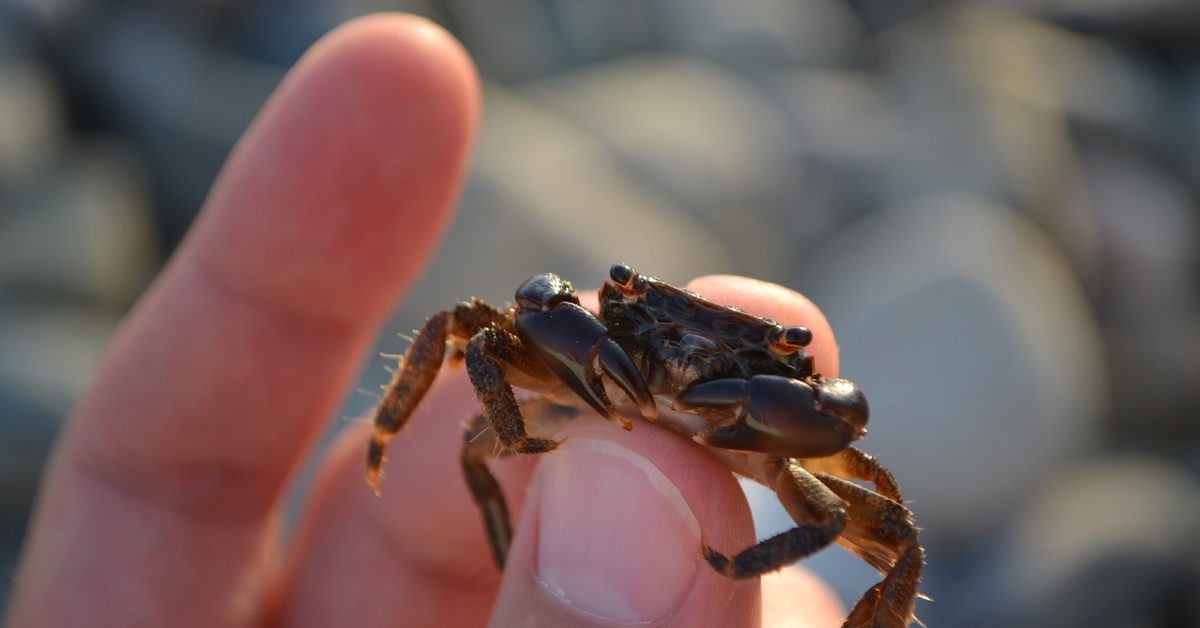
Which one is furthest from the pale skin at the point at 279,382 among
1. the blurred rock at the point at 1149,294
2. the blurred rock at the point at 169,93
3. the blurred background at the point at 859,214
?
the blurred rock at the point at 1149,294

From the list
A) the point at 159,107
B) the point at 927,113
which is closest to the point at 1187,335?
the point at 927,113

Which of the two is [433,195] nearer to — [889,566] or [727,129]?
[889,566]

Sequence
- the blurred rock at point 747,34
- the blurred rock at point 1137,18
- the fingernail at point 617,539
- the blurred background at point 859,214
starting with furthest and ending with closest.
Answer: the blurred rock at point 747,34
the blurred rock at point 1137,18
the blurred background at point 859,214
the fingernail at point 617,539

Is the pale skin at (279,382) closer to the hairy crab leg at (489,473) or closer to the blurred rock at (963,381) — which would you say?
the hairy crab leg at (489,473)

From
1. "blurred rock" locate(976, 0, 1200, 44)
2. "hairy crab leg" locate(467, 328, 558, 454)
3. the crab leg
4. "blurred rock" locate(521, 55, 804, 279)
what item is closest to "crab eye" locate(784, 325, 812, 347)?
the crab leg

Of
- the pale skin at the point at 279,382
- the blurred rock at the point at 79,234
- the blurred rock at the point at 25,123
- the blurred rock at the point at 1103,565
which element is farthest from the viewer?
the blurred rock at the point at 25,123

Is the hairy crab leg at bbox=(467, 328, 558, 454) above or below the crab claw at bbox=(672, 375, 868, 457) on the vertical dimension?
below

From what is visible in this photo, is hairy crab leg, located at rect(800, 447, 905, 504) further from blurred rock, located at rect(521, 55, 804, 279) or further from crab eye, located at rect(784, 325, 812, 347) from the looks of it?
blurred rock, located at rect(521, 55, 804, 279)

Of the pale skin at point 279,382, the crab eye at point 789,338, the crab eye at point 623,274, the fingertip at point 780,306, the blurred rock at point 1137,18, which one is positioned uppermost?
the blurred rock at point 1137,18
